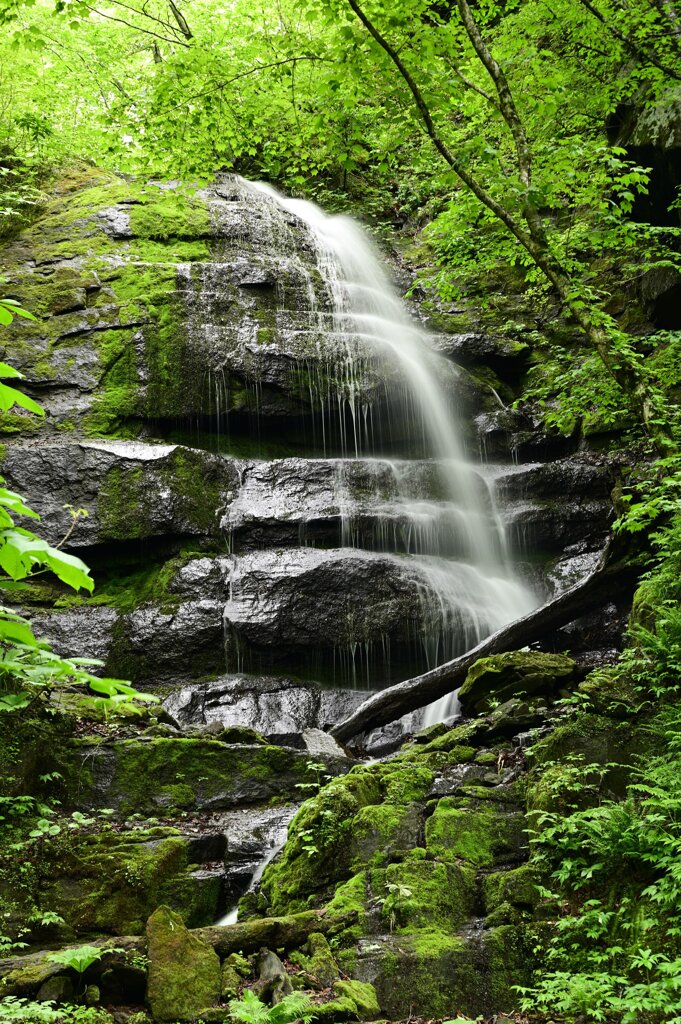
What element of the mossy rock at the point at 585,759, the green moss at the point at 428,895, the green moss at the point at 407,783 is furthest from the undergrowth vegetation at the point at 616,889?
the green moss at the point at 407,783

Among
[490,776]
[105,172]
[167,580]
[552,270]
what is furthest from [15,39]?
[105,172]

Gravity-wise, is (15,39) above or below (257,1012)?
above

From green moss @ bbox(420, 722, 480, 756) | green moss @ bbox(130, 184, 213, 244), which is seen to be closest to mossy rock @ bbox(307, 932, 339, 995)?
green moss @ bbox(420, 722, 480, 756)

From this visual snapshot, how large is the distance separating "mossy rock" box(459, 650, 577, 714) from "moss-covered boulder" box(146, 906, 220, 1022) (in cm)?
370

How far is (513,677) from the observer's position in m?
Result: 7.02

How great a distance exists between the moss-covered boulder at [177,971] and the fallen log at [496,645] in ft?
14.5

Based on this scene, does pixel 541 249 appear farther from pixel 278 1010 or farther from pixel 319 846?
pixel 278 1010

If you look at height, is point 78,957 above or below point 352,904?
above

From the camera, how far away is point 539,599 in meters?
11.1

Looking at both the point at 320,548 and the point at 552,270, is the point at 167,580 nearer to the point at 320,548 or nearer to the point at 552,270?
the point at 320,548

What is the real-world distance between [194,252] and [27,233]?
329 centimetres

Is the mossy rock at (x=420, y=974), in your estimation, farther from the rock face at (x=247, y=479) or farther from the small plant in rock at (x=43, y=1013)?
the rock face at (x=247, y=479)

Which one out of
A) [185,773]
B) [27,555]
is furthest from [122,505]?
[27,555]

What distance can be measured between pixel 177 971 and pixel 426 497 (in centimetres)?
902
